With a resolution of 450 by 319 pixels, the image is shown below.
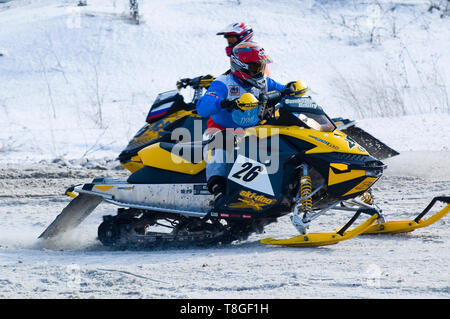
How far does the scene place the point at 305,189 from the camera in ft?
20.3

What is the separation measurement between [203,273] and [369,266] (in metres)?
1.21

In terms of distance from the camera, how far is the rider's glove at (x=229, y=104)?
628 centimetres

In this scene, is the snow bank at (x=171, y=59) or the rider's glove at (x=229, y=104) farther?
the snow bank at (x=171, y=59)

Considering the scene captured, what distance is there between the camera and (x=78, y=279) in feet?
17.5

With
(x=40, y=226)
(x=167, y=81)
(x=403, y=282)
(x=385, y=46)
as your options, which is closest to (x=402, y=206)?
(x=403, y=282)

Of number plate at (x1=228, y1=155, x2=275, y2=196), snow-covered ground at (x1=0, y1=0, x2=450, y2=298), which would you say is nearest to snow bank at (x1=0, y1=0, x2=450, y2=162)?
snow-covered ground at (x1=0, y1=0, x2=450, y2=298)

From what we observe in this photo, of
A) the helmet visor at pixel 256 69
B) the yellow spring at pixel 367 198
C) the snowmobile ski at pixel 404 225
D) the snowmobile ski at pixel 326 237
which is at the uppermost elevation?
the helmet visor at pixel 256 69

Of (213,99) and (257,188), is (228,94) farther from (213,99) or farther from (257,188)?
(257,188)

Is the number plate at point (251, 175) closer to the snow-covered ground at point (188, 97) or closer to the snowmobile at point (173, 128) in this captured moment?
the snow-covered ground at point (188, 97)

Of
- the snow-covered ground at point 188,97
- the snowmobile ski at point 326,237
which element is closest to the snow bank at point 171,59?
the snow-covered ground at point 188,97

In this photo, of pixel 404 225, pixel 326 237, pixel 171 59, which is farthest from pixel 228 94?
pixel 171 59

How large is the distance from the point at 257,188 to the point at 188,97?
1028 centimetres

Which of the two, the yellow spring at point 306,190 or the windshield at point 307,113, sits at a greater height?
the windshield at point 307,113
